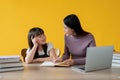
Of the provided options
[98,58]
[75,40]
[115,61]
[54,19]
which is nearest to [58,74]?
[98,58]

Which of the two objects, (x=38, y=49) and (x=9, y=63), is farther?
(x=38, y=49)

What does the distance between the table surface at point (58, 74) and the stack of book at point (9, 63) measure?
0.05 meters

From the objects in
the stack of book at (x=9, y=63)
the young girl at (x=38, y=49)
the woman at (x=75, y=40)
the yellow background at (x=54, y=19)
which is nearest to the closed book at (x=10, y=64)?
→ the stack of book at (x=9, y=63)

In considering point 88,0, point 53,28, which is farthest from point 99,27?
point 53,28

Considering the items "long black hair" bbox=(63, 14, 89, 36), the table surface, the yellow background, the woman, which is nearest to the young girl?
the woman

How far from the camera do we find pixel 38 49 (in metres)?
2.64

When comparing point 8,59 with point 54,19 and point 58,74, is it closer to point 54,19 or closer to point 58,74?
point 58,74

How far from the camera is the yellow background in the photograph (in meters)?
3.64

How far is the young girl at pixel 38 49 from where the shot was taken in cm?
246

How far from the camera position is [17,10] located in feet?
12.2

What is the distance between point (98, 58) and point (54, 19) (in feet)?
6.35

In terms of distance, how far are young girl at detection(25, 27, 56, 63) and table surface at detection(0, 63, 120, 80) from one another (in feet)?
1.38

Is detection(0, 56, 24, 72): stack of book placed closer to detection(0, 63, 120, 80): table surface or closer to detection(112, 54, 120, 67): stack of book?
detection(0, 63, 120, 80): table surface

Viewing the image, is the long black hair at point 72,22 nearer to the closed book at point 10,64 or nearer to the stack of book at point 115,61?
the stack of book at point 115,61
